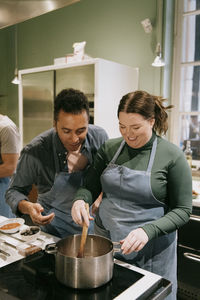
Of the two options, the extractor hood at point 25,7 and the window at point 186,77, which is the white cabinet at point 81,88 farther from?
the extractor hood at point 25,7

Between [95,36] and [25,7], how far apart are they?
2.59 m

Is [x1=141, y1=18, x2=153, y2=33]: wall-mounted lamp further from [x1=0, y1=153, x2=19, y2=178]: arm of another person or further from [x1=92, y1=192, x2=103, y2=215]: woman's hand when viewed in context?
[x1=92, y1=192, x2=103, y2=215]: woman's hand

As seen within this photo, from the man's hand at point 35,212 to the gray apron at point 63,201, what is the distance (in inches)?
6.3

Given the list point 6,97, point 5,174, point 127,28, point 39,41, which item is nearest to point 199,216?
point 5,174

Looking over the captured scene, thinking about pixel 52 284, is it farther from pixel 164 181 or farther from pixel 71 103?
pixel 71 103

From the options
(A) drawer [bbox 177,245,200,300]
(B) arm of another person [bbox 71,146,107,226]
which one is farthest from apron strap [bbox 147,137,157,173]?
(A) drawer [bbox 177,245,200,300]

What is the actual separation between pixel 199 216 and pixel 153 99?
1098mm

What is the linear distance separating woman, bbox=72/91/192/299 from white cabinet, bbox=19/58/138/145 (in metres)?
1.40

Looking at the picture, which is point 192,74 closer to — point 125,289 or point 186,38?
point 186,38

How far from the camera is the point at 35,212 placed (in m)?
1.22

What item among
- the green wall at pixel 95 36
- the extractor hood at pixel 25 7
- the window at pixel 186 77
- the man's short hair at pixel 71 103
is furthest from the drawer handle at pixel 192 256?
the extractor hood at pixel 25 7

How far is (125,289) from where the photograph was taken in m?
0.93

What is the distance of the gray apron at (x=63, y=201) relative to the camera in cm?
142

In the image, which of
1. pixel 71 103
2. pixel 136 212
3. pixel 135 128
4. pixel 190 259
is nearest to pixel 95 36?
pixel 71 103
